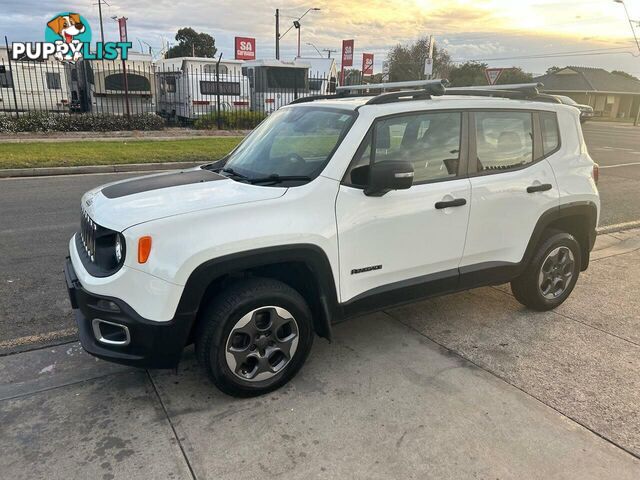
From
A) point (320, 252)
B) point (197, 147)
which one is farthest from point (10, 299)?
point (197, 147)

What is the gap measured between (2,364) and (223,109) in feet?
59.2

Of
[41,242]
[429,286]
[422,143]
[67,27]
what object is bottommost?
[41,242]

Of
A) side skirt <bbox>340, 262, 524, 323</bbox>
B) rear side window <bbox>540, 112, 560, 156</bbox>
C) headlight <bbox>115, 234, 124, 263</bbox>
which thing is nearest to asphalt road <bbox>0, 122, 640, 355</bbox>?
headlight <bbox>115, 234, 124, 263</bbox>

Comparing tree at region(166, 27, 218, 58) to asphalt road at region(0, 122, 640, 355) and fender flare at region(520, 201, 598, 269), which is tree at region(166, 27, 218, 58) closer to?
asphalt road at region(0, 122, 640, 355)

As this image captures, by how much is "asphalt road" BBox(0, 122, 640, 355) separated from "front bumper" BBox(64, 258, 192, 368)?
116cm

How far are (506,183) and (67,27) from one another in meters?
21.7

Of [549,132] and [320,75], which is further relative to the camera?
[320,75]

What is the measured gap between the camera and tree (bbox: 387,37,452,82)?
202ft

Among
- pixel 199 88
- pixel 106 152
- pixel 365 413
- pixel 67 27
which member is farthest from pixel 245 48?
pixel 365 413

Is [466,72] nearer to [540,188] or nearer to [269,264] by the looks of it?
[540,188]

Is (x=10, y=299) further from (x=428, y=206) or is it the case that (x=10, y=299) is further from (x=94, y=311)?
(x=428, y=206)

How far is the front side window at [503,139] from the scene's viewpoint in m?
3.85

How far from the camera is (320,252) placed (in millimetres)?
3082

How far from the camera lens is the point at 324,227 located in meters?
3.09
